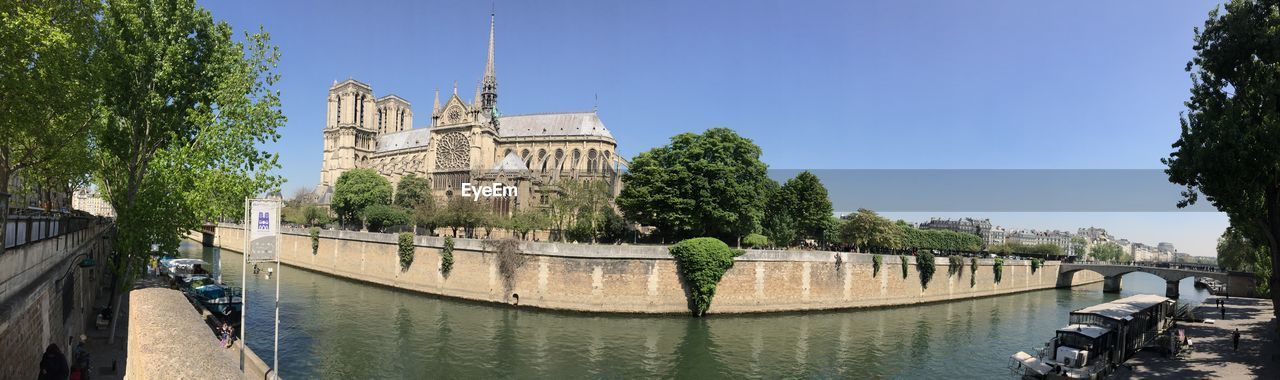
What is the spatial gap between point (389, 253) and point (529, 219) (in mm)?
15836

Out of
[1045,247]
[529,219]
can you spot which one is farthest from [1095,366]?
[1045,247]

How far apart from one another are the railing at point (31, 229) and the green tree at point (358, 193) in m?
54.3

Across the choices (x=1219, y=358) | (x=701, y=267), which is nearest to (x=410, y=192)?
(x=701, y=267)

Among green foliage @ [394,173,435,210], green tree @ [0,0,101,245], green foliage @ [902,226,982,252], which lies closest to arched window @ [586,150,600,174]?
green foliage @ [394,173,435,210]

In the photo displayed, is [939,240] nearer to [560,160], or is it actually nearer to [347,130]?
[560,160]

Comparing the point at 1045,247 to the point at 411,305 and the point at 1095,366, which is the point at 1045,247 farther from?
the point at 411,305

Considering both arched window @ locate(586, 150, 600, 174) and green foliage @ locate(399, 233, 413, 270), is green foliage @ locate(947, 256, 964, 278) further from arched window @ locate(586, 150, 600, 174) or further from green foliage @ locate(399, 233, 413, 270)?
arched window @ locate(586, 150, 600, 174)

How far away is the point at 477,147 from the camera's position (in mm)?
86562

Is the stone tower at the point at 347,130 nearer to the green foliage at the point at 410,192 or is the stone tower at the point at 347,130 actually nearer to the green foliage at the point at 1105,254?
the green foliage at the point at 410,192

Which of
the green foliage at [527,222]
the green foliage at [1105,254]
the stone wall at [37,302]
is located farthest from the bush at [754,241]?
the green foliage at [1105,254]

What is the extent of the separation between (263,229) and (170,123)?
916 centimetres

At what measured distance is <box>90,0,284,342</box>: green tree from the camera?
64.1 ft

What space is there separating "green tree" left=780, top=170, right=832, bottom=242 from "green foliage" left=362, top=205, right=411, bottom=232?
39.3m

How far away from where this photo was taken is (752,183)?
47.0 m
